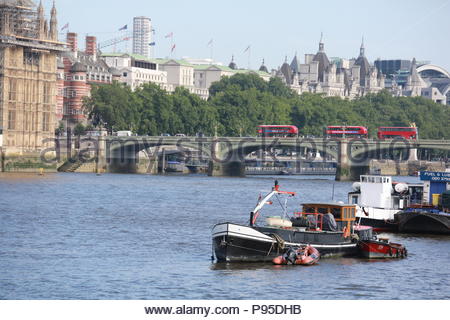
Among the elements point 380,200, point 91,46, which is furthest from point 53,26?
point 380,200

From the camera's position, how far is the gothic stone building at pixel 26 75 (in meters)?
102

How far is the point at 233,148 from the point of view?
110 meters

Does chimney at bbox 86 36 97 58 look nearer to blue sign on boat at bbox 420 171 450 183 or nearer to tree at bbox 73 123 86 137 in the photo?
tree at bbox 73 123 86 137

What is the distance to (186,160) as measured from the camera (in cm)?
13400

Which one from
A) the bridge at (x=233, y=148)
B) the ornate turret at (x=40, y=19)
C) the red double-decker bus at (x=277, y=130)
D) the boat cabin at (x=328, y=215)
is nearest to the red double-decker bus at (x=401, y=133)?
the bridge at (x=233, y=148)

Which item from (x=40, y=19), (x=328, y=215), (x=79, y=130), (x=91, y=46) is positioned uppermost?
(x=91, y=46)

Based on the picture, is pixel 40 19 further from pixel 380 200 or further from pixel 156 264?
pixel 156 264

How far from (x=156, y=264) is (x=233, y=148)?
72.4 metres

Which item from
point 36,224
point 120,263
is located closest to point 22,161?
point 36,224

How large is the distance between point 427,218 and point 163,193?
29429 millimetres

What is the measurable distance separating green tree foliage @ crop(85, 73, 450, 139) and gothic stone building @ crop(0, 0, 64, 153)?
1438cm

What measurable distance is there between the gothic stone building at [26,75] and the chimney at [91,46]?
44136mm

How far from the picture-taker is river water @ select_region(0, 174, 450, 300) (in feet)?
107

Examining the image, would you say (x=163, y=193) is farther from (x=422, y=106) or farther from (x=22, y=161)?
(x=422, y=106)
